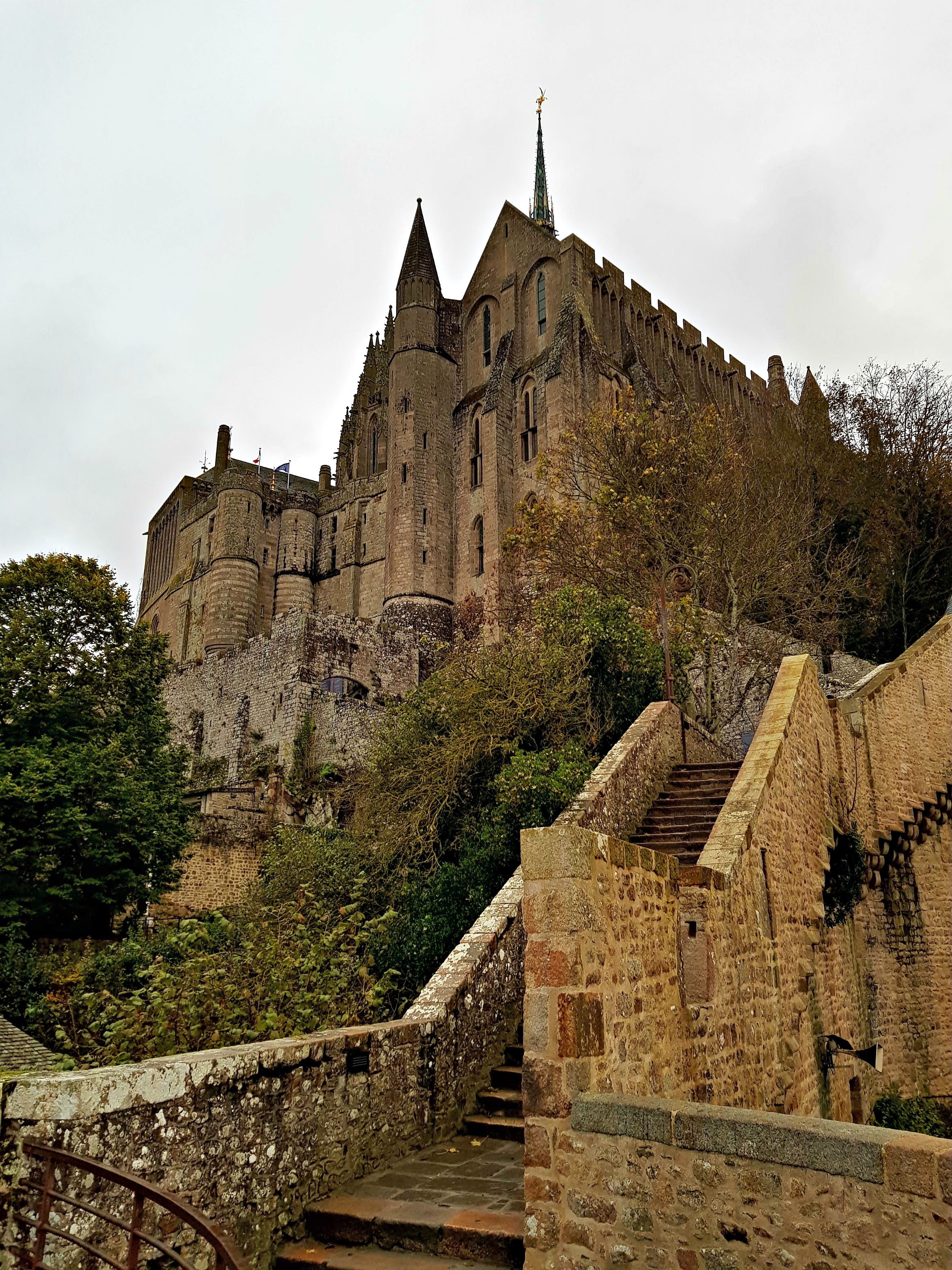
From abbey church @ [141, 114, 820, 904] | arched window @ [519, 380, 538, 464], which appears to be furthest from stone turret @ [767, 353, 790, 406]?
arched window @ [519, 380, 538, 464]

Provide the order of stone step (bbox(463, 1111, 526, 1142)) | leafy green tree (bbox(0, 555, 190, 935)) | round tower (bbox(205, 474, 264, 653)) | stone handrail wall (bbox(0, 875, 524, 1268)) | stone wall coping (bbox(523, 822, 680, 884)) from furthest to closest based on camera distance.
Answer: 1. round tower (bbox(205, 474, 264, 653))
2. leafy green tree (bbox(0, 555, 190, 935))
3. stone step (bbox(463, 1111, 526, 1142))
4. stone wall coping (bbox(523, 822, 680, 884))
5. stone handrail wall (bbox(0, 875, 524, 1268))

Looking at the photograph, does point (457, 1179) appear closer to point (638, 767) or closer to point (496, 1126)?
point (496, 1126)

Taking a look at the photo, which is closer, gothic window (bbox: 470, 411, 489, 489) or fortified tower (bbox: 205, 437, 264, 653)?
gothic window (bbox: 470, 411, 489, 489)

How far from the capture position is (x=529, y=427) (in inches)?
1556

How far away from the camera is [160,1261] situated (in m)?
4.05

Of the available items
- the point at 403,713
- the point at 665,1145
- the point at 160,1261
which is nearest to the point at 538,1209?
the point at 665,1145

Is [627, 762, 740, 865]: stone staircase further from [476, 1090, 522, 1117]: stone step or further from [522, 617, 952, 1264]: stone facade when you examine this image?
[476, 1090, 522, 1117]: stone step

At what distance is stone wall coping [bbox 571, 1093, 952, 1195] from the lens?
3.20 m

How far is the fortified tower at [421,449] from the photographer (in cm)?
3997

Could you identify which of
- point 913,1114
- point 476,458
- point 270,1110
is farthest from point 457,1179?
point 476,458

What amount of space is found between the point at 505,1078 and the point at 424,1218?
87.6 inches

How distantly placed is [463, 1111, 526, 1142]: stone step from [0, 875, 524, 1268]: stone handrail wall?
4.1 inches

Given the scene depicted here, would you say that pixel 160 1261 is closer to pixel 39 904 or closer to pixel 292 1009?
pixel 292 1009

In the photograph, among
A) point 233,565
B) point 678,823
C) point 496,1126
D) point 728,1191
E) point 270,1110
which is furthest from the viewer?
point 233,565
